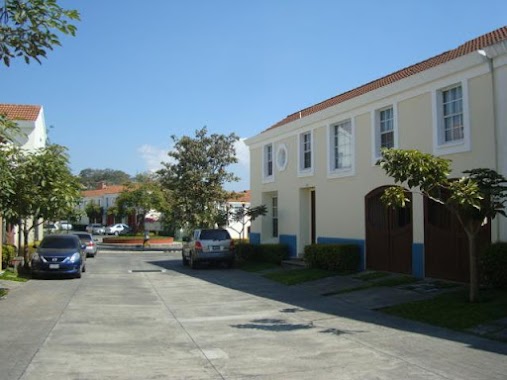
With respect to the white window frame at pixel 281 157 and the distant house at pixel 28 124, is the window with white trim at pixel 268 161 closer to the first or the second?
the white window frame at pixel 281 157

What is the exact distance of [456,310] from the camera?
10.8 metres

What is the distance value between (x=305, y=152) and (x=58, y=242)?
33.7 feet

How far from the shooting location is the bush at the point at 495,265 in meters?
11.8

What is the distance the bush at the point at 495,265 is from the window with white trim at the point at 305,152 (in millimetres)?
10329

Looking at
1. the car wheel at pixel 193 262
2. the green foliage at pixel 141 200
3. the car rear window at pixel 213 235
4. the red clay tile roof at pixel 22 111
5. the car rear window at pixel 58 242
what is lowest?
the car wheel at pixel 193 262

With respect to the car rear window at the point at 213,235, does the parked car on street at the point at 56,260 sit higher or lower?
lower

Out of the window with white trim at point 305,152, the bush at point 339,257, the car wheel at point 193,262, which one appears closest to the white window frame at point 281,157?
the window with white trim at point 305,152

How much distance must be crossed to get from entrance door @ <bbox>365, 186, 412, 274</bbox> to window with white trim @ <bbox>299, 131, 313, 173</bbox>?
4.70 m

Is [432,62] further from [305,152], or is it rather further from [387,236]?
[305,152]

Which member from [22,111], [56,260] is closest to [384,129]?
[56,260]

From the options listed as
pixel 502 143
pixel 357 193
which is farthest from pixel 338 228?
pixel 502 143

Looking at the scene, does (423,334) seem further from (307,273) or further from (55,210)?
(55,210)

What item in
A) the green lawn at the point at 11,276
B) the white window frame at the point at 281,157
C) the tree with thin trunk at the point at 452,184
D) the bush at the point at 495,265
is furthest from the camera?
the white window frame at the point at 281,157

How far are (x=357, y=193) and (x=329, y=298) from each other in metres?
5.29
